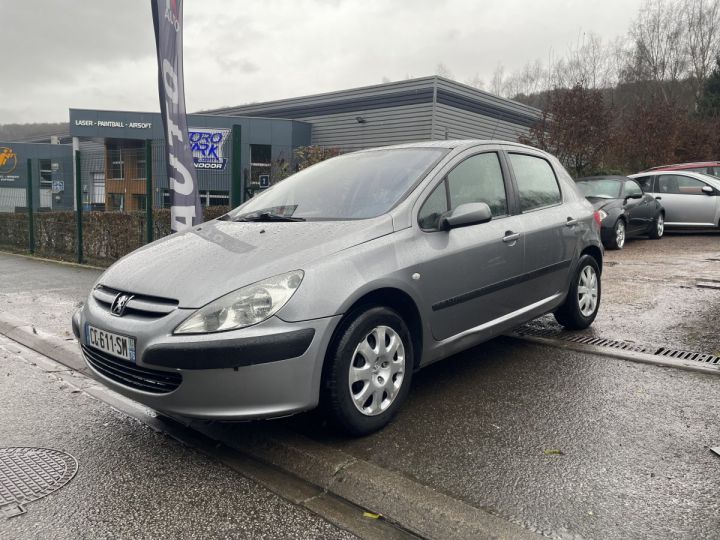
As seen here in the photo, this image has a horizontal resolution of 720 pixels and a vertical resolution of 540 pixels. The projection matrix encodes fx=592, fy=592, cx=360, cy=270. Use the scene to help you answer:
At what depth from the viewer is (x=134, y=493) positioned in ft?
9.02

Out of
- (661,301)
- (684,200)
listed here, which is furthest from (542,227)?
(684,200)

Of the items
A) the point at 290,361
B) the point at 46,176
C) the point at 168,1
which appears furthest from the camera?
the point at 46,176

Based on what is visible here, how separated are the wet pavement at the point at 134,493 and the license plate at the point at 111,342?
57 cm

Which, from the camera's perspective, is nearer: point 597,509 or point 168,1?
point 597,509

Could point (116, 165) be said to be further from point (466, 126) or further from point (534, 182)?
point (466, 126)

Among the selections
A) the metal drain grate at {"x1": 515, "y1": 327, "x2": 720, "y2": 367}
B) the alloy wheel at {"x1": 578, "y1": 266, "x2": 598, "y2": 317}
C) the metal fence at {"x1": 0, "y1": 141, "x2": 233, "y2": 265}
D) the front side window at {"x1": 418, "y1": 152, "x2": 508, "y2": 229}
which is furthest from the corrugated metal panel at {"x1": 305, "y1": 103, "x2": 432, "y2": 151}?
the front side window at {"x1": 418, "y1": 152, "x2": 508, "y2": 229}

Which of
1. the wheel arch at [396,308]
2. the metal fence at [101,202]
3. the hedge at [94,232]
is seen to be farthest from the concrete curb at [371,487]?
the hedge at [94,232]

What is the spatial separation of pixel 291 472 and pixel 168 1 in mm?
6365

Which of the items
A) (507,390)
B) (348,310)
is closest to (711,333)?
(507,390)

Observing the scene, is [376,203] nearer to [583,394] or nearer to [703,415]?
[583,394]

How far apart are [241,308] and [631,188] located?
428 inches

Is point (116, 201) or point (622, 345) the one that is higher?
point (116, 201)

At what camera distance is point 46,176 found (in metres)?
13.9

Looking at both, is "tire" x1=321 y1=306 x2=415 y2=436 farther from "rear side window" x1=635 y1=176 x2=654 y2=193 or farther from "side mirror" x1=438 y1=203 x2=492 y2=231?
"rear side window" x1=635 y1=176 x2=654 y2=193
